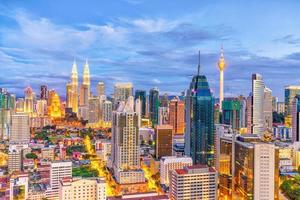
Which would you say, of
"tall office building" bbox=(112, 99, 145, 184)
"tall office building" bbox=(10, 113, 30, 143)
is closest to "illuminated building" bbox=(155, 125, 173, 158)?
"tall office building" bbox=(112, 99, 145, 184)

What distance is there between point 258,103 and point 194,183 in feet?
35.5

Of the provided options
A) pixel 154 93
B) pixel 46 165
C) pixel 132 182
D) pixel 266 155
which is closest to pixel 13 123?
pixel 46 165

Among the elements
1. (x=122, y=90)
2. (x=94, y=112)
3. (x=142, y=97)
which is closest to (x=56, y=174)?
(x=94, y=112)

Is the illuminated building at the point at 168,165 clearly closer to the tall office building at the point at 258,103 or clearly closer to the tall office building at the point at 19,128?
the tall office building at the point at 19,128

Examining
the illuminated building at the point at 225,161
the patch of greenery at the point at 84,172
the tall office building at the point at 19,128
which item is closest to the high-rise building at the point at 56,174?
the patch of greenery at the point at 84,172

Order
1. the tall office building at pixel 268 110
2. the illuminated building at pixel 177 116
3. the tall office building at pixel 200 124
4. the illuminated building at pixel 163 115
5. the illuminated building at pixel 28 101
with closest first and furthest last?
1. the tall office building at pixel 200 124
2. the illuminated building at pixel 177 116
3. the tall office building at pixel 268 110
4. the illuminated building at pixel 163 115
5. the illuminated building at pixel 28 101

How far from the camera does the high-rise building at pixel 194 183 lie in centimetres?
654

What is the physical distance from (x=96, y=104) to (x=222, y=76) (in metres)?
7.01

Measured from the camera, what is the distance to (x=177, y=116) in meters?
16.1

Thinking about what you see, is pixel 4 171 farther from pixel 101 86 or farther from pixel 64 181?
pixel 101 86

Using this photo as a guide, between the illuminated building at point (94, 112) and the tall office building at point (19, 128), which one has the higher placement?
the illuminated building at point (94, 112)

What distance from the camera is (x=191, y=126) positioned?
1049 cm

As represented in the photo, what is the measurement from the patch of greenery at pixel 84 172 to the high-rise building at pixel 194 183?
292cm

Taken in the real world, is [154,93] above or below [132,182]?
above
